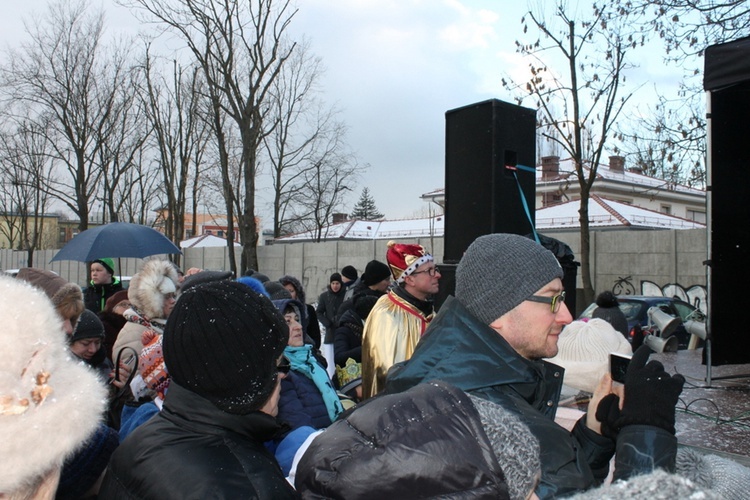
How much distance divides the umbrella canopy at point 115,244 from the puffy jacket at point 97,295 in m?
0.37

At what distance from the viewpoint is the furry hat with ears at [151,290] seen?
3.94 meters

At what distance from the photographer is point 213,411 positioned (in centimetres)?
168

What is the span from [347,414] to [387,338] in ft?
8.09

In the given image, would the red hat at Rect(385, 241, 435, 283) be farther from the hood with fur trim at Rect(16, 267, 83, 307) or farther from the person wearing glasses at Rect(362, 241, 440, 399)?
the hood with fur trim at Rect(16, 267, 83, 307)

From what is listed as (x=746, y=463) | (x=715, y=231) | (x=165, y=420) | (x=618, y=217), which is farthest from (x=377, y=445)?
(x=618, y=217)

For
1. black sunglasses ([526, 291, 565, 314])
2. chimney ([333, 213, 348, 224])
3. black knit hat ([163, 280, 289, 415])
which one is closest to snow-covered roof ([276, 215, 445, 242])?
chimney ([333, 213, 348, 224])

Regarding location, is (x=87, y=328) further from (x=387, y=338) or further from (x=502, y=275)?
(x=502, y=275)

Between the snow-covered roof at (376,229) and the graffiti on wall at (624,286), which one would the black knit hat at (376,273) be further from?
the snow-covered roof at (376,229)

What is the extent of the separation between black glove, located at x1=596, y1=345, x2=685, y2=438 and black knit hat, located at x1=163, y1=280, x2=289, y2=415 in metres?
1.02

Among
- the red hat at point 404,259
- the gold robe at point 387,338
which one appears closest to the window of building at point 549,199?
the red hat at point 404,259

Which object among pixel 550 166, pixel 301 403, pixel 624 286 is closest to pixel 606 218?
pixel 550 166

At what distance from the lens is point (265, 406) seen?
1791 millimetres

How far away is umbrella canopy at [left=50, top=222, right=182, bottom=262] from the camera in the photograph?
6.51 meters

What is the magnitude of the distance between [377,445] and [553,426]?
0.80 m
